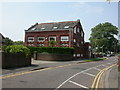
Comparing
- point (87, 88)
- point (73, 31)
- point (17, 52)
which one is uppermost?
point (73, 31)

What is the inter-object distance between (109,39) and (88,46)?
30.5 meters

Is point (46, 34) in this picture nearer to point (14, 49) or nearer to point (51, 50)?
point (51, 50)

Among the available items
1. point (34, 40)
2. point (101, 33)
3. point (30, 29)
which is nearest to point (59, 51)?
point (34, 40)

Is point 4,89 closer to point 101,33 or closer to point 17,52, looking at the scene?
point 17,52

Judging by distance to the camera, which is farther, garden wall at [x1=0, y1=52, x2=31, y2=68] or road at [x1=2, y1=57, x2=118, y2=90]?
garden wall at [x1=0, y1=52, x2=31, y2=68]

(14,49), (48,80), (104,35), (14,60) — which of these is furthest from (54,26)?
(48,80)

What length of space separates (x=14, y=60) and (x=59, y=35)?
3284 centimetres

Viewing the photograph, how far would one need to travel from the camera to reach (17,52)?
1969 cm

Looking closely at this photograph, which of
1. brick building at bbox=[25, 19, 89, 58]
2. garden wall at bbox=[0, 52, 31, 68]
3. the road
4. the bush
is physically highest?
brick building at bbox=[25, 19, 89, 58]

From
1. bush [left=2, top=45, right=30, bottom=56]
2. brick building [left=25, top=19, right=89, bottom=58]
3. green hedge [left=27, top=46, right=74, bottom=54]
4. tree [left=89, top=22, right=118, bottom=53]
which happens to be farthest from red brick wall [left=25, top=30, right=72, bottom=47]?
tree [left=89, top=22, right=118, bottom=53]

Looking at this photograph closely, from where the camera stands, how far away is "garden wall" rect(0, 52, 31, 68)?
16834 mm

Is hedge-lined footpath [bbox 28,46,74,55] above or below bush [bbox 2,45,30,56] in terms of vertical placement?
below

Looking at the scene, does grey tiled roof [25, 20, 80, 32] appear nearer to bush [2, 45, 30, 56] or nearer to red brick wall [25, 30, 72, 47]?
red brick wall [25, 30, 72, 47]

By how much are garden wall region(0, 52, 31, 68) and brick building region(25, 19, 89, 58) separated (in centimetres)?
2851
